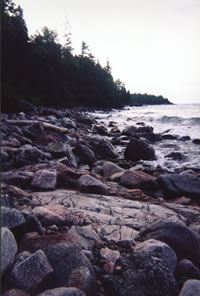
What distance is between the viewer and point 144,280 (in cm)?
113

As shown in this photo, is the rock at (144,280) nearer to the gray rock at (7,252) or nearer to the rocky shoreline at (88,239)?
the rocky shoreline at (88,239)

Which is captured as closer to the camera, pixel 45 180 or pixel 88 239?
pixel 88 239

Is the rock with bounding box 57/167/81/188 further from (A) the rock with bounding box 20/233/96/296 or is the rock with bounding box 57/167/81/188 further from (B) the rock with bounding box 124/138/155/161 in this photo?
(B) the rock with bounding box 124/138/155/161

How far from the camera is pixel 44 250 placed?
1.13 meters

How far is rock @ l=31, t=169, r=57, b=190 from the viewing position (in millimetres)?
2436

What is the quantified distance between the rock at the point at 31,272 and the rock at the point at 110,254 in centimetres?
51

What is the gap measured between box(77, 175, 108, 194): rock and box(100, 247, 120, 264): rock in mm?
1233

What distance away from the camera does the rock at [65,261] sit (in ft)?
3.38

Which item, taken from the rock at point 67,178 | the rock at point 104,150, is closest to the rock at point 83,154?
the rock at point 104,150

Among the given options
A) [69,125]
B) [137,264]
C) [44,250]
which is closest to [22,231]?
[44,250]

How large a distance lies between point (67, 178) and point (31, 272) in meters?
1.93

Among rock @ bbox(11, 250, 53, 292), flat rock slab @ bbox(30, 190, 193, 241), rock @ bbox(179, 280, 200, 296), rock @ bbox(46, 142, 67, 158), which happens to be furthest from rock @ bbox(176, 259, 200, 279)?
rock @ bbox(46, 142, 67, 158)

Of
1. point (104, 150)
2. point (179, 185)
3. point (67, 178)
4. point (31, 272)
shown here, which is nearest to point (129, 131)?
point (104, 150)

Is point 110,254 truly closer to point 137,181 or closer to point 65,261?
point 65,261
